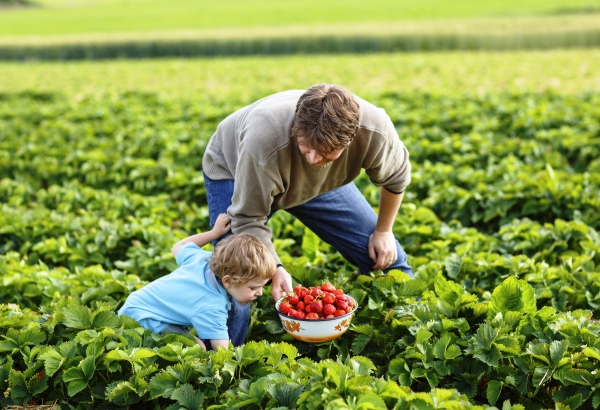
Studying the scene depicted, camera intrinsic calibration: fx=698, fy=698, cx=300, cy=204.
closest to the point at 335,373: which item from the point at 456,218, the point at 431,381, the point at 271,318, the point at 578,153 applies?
the point at 431,381

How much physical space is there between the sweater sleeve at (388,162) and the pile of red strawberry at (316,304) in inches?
24.1

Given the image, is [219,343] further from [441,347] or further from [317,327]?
[441,347]

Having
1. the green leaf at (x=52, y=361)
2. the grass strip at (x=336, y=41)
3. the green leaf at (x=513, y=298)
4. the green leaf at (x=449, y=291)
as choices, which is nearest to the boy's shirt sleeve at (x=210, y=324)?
the green leaf at (x=52, y=361)

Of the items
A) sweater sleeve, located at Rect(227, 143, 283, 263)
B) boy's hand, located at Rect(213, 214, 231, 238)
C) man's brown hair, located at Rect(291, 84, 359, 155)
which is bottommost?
boy's hand, located at Rect(213, 214, 231, 238)

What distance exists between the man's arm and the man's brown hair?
923 mm

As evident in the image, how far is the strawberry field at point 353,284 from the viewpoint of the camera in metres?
2.99

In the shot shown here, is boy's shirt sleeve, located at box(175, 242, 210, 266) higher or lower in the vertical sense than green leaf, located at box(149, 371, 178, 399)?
higher

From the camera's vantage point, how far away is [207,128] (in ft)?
31.8

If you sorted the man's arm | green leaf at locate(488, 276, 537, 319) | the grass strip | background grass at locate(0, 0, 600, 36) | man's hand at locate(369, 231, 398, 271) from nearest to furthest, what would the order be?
1. green leaf at locate(488, 276, 537, 319)
2. the man's arm
3. man's hand at locate(369, 231, 398, 271)
4. the grass strip
5. background grass at locate(0, 0, 600, 36)

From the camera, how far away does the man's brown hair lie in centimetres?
277

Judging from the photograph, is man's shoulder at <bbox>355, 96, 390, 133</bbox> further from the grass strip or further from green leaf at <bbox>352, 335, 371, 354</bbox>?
the grass strip

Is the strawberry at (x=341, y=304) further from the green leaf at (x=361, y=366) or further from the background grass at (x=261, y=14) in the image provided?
the background grass at (x=261, y=14)

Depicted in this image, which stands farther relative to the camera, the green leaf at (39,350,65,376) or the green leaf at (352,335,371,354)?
the green leaf at (352,335,371,354)

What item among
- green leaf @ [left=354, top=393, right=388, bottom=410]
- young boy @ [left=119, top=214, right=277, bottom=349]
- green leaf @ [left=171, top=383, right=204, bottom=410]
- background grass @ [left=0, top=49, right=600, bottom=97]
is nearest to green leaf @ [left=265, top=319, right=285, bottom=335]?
young boy @ [left=119, top=214, right=277, bottom=349]
